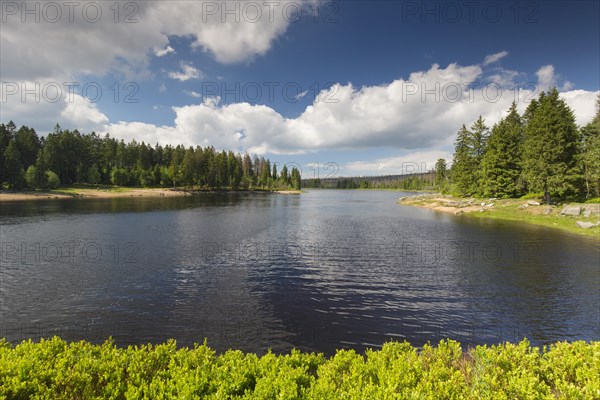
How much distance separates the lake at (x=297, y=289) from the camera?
14.2m

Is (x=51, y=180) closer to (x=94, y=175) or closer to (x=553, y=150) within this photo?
(x=94, y=175)

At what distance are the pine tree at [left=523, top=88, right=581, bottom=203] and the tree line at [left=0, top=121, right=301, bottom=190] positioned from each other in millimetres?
143880

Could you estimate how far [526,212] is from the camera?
5556 centimetres

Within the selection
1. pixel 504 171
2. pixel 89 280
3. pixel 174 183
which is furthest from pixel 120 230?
pixel 174 183

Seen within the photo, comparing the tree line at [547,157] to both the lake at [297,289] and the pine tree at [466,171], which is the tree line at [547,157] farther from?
the lake at [297,289]

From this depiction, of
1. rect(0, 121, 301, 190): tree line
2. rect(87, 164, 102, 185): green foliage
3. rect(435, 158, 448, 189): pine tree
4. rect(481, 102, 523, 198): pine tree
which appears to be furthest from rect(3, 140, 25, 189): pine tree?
rect(435, 158, 448, 189): pine tree

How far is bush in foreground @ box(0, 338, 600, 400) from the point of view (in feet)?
21.2

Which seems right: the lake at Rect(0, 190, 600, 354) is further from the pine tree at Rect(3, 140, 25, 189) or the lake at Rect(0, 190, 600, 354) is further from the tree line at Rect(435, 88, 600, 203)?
the pine tree at Rect(3, 140, 25, 189)

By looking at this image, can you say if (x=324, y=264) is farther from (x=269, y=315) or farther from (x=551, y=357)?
(x=551, y=357)

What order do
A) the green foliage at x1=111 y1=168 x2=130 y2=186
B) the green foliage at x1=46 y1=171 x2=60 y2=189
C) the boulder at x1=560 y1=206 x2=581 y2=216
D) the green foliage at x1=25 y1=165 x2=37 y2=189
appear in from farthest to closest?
1. the green foliage at x1=111 y1=168 x2=130 y2=186
2. the green foliage at x1=46 y1=171 x2=60 y2=189
3. the green foliage at x1=25 y1=165 x2=37 y2=189
4. the boulder at x1=560 y1=206 x2=581 y2=216

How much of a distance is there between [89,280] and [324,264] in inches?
717

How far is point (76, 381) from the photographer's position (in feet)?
22.1

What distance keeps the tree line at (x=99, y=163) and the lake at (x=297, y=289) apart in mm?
92987

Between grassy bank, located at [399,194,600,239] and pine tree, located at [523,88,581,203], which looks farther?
pine tree, located at [523,88,581,203]
